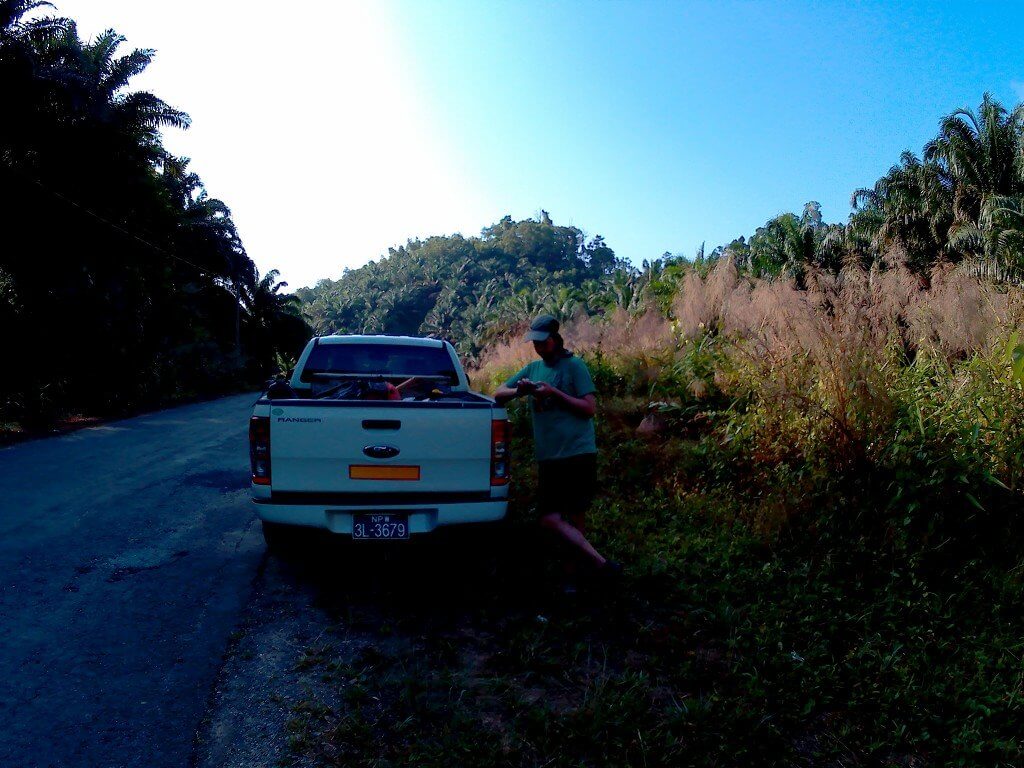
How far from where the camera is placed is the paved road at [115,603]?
11.1ft

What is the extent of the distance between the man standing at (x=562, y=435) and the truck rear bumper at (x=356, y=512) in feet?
1.69

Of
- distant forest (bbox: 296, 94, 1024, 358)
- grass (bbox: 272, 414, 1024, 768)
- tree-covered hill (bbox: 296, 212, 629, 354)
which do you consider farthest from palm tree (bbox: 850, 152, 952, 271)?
tree-covered hill (bbox: 296, 212, 629, 354)

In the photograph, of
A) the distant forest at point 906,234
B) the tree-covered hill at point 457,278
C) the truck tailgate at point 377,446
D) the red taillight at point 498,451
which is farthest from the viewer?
the tree-covered hill at point 457,278

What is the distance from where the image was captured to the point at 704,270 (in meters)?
12.9

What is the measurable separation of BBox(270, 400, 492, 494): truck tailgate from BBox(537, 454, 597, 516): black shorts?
1.58 feet

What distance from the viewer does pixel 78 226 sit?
21078 millimetres

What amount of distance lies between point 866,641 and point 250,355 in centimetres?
5071

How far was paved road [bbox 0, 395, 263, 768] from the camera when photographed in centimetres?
339

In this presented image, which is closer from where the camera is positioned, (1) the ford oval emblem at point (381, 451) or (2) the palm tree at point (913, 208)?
(1) the ford oval emblem at point (381, 451)

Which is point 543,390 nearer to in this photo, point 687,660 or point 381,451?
point 381,451

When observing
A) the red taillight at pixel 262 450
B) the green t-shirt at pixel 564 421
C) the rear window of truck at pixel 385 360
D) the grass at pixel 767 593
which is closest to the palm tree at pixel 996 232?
the grass at pixel 767 593

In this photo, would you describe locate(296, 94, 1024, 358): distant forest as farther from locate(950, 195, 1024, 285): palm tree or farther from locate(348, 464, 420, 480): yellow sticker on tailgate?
locate(348, 464, 420, 480): yellow sticker on tailgate

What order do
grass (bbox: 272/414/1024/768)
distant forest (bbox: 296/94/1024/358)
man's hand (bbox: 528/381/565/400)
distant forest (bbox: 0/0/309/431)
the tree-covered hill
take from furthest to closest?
1. the tree-covered hill
2. distant forest (bbox: 0/0/309/431)
3. distant forest (bbox: 296/94/1024/358)
4. man's hand (bbox: 528/381/565/400)
5. grass (bbox: 272/414/1024/768)

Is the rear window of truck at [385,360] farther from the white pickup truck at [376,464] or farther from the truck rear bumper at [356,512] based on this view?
the truck rear bumper at [356,512]
